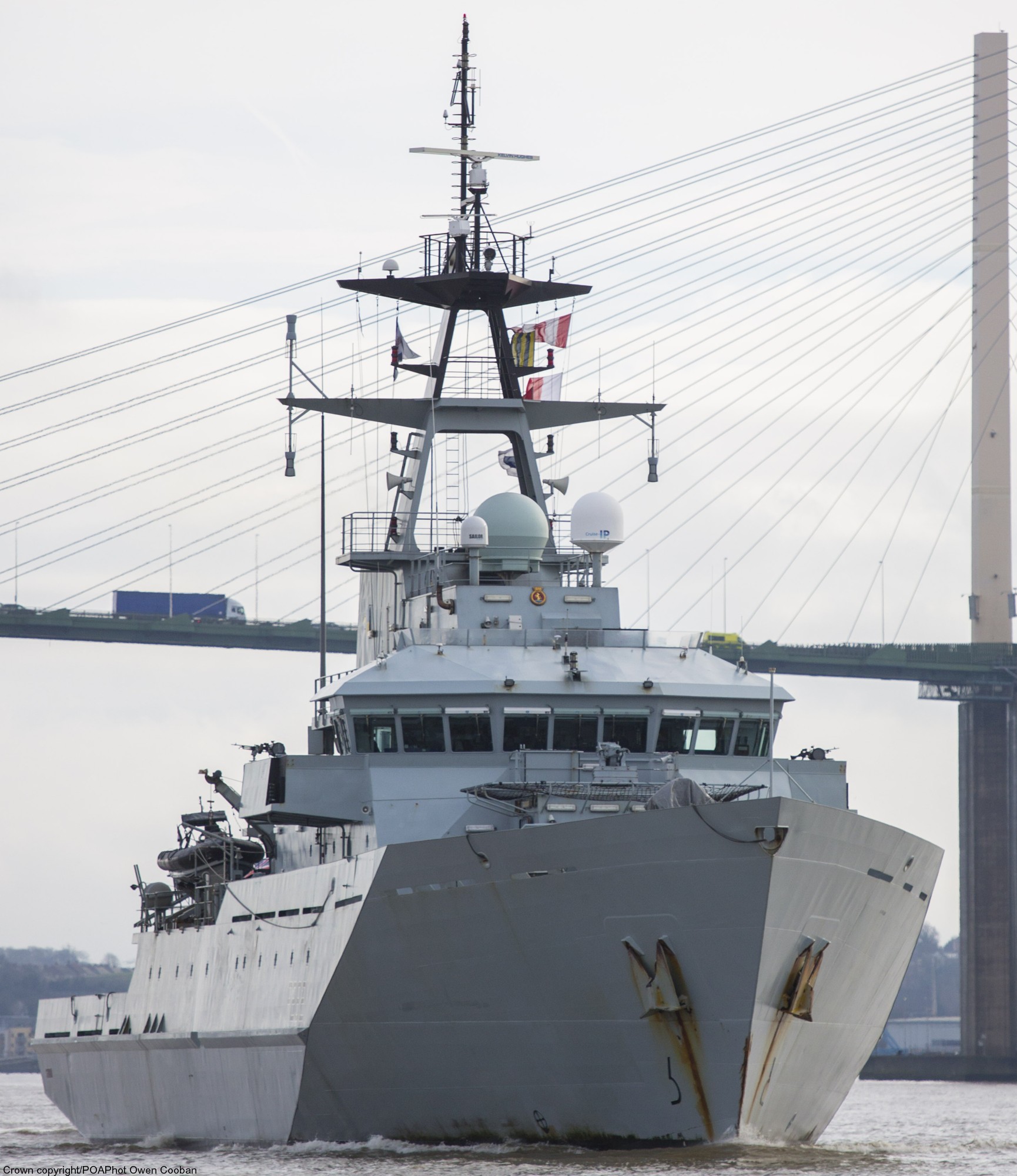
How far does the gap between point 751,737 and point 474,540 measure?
4.64 meters

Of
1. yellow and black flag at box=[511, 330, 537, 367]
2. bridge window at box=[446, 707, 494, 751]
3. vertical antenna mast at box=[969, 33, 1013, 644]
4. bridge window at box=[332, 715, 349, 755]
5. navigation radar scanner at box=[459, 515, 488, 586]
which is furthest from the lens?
vertical antenna mast at box=[969, 33, 1013, 644]

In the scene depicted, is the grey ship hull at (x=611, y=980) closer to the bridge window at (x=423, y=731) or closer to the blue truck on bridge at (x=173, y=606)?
the bridge window at (x=423, y=731)

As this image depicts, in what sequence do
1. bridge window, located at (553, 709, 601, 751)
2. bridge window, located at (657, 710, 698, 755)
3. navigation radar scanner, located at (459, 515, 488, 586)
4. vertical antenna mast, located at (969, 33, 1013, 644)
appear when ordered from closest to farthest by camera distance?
bridge window, located at (553, 709, 601, 751), bridge window, located at (657, 710, 698, 755), navigation radar scanner, located at (459, 515, 488, 586), vertical antenna mast, located at (969, 33, 1013, 644)

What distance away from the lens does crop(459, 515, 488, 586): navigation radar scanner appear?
93.3 feet

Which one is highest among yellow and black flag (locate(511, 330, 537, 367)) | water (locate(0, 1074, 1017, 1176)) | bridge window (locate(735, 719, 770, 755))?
yellow and black flag (locate(511, 330, 537, 367))

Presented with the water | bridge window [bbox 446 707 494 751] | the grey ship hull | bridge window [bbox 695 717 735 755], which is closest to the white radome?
bridge window [bbox 446 707 494 751]

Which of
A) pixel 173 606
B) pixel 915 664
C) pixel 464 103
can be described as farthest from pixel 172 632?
pixel 464 103

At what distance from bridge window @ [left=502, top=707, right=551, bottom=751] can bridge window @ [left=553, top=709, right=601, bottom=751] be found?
159 mm

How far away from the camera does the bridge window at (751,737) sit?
2683 centimetres

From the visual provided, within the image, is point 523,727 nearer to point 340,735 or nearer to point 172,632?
point 340,735

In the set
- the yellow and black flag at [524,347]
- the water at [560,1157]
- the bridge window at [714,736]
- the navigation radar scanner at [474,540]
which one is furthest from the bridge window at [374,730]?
the yellow and black flag at [524,347]

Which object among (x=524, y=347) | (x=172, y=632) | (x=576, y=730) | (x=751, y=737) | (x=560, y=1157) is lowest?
(x=560, y=1157)

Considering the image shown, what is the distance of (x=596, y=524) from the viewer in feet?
95.8

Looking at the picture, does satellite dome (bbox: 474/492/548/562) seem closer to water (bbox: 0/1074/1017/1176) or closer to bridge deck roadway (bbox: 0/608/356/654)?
water (bbox: 0/1074/1017/1176)
